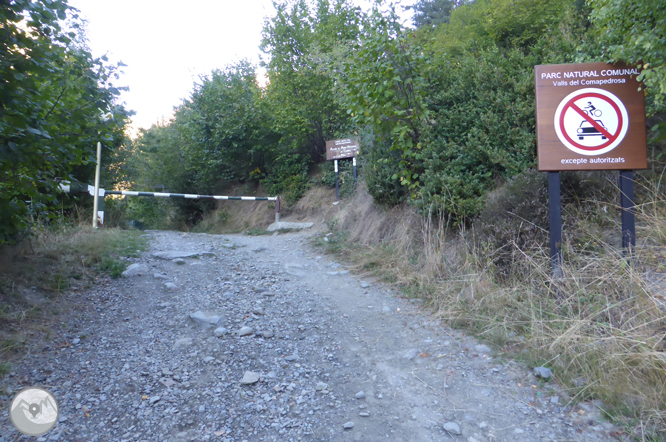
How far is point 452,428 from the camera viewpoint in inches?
118

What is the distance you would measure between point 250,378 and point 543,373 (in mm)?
2523

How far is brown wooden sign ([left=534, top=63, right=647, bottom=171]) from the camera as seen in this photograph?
4707 mm

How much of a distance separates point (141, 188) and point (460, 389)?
82.4 ft

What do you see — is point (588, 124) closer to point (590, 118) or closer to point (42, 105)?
point (590, 118)

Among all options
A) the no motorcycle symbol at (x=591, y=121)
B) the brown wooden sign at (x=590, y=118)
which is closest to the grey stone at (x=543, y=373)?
the brown wooden sign at (x=590, y=118)

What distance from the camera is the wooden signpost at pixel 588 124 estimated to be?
4699 mm

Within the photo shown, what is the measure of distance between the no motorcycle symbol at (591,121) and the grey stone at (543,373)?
259cm

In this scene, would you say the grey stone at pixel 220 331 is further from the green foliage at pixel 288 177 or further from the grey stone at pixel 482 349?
the green foliage at pixel 288 177

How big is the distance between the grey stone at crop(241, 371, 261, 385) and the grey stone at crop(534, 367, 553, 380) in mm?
2427

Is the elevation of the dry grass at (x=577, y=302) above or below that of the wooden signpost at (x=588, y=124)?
below

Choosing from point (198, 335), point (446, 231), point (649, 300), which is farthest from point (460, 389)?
point (446, 231)

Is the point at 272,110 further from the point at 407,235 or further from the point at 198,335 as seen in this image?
the point at 198,335

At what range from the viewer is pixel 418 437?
2.94 meters

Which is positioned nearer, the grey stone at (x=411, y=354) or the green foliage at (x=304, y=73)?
the grey stone at (x=411, y=354)
